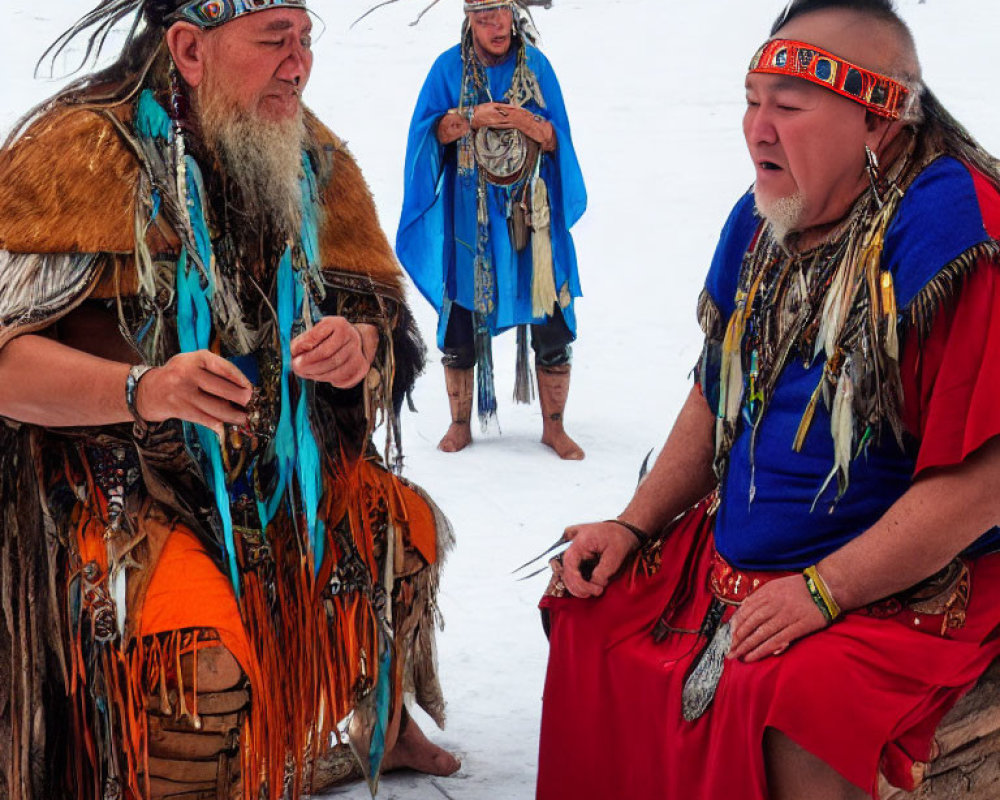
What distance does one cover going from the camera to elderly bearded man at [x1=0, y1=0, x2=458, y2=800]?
228 cm

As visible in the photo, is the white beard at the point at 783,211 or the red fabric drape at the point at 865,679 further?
the white beard at the point at 783,211

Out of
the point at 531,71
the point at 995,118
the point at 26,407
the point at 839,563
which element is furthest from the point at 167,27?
the point at 995,118

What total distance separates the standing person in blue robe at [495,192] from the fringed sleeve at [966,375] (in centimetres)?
300

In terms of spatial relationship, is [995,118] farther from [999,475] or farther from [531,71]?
[999,475]

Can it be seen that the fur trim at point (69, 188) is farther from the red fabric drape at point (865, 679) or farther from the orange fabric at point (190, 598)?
the red fabric drape at point (865, 679)

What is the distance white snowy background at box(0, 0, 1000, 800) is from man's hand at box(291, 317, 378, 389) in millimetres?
541

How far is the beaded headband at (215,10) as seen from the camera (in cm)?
239

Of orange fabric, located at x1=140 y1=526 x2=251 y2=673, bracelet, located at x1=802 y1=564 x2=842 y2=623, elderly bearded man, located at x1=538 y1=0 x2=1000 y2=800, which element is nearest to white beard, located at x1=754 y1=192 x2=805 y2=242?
elderly bearded man, located at x1=538 y1=0 x2=1000 y2=800

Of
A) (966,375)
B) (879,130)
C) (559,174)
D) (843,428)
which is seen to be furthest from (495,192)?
(966,375)

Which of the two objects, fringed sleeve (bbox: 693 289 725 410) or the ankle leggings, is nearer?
fringed sleeve (bbox: 693 289 725 410)

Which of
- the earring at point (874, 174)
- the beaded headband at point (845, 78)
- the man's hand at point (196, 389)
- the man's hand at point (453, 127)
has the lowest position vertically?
the man's hand at point (196, 389)

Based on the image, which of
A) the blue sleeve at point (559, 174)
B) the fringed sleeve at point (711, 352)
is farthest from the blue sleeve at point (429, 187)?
the fringed sleeve at point (711, 352)

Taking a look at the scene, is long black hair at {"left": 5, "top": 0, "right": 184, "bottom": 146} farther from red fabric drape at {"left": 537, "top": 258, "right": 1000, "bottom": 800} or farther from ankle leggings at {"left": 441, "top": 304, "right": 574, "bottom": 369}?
ankle leggings at {"left": 441, "top": 304, "right": 574, "bottom": 369}

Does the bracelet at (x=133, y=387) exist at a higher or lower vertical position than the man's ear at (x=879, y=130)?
lower
